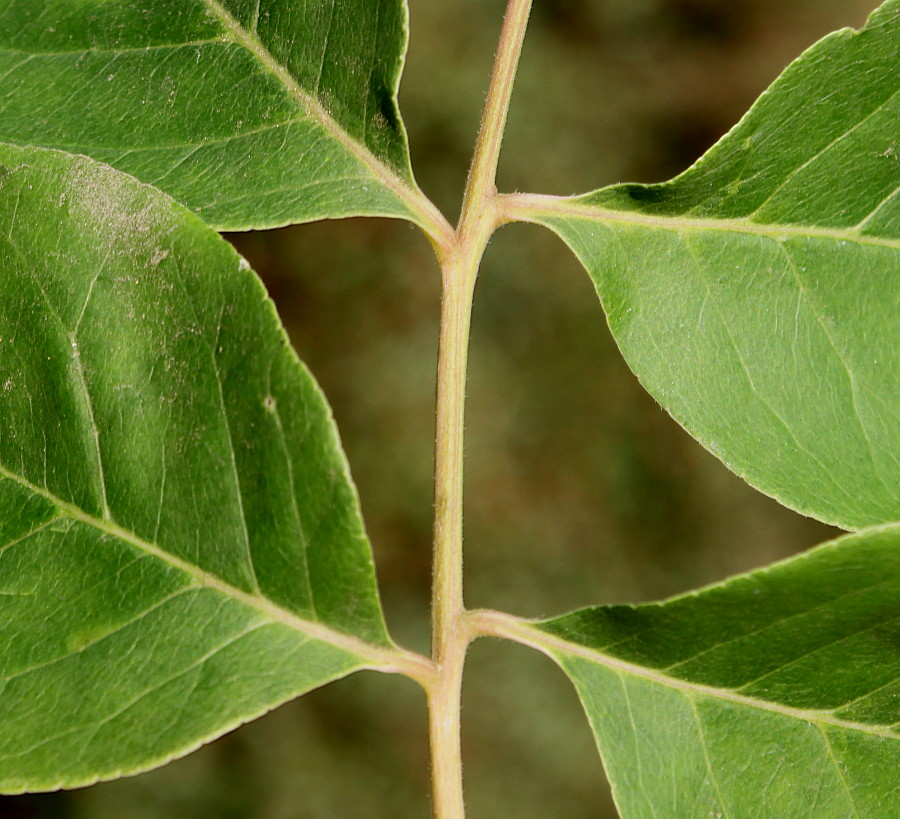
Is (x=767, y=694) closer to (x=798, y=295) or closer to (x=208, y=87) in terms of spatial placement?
(x=798, y=295)

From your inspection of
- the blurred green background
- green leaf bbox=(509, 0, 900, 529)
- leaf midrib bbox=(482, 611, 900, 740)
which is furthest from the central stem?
the blurred green background

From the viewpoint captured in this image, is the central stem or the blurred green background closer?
the central stem

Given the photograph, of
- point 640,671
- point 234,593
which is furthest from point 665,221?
point 234,593

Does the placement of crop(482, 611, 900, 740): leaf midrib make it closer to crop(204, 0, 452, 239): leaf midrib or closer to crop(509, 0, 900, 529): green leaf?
crop(509, 0, 900, 529): green leaf

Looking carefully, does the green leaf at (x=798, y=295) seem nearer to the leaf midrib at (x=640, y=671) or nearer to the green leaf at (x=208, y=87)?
the leaf midrib at (x=640, y=671)

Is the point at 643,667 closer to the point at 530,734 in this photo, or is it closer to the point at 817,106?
the point at 817,106
